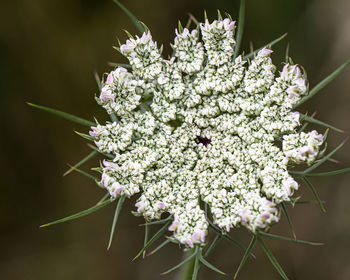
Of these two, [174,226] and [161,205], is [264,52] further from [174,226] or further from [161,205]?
[174,226]

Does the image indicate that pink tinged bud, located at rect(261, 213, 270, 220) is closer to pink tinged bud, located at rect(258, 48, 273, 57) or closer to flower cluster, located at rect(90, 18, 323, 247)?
flower cluster, located at rect(90, 18, 323, 247)

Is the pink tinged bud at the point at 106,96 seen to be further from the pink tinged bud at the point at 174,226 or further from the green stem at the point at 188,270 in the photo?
the green stem at the point at 188,270

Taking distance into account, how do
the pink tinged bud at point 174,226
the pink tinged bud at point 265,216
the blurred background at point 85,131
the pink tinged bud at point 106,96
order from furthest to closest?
the blurred background at point 85,131 < the pink tinged bud at point 106,96 < the pink tinged bud at point 174,226 < the pink tinged bud at point 265,216

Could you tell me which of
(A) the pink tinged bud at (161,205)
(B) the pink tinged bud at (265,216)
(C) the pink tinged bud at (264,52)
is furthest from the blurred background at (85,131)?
(B) the pink tinged bud at (265,216)

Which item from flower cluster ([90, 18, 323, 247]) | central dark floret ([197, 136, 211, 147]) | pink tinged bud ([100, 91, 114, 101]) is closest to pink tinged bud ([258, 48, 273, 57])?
flower cluster ([90, 18, 323, 247])

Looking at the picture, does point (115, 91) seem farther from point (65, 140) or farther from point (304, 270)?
point (304, 270)

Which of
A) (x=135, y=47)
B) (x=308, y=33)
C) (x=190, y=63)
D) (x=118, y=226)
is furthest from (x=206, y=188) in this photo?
(x=308, y=33)

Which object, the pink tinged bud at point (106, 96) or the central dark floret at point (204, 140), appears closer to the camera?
the pink tinged bud at point (106, 96)
